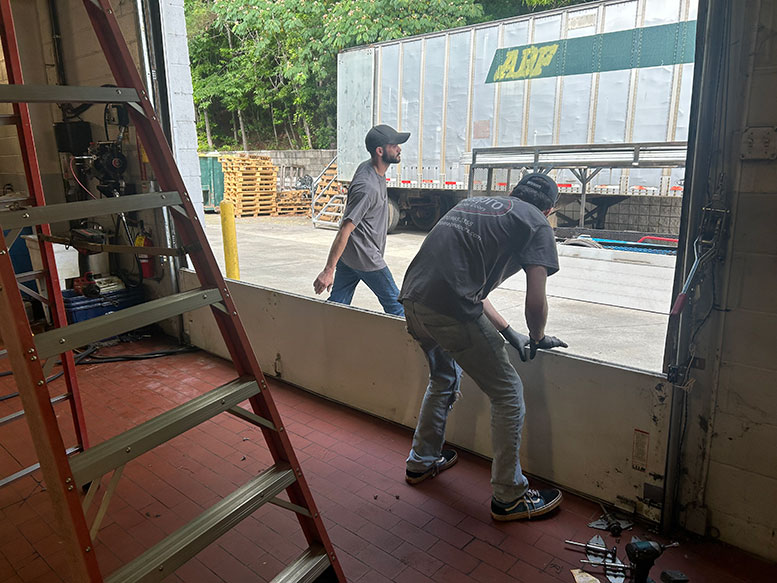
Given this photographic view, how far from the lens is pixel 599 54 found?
31.1 feet

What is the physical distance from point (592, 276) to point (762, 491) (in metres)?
4.78

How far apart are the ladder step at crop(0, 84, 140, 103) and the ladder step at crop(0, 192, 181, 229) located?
0.98 feet

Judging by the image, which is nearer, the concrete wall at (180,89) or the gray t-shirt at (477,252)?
the gray t-shirt at (477,252)

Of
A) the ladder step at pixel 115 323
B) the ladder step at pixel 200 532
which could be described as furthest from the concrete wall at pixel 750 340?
the ladder step at pixel 115 323

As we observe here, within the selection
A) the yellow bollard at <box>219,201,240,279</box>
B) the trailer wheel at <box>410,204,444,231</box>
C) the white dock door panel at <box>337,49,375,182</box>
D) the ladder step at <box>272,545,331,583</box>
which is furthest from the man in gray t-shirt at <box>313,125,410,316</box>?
the trailer wheel at <box>410,204,444,231</box>

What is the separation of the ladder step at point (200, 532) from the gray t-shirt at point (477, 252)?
1.14 m

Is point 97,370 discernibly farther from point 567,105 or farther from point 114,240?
point 567,105

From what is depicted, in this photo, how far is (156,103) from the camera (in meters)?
5.25

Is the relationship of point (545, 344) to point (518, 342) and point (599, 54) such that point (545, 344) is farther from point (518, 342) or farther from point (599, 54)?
point (599, 54)

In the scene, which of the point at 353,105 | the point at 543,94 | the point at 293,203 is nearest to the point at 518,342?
the point at 543,94

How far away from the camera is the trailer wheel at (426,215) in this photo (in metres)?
13.9

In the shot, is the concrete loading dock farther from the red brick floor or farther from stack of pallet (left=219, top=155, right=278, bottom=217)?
stack of pallet (left=219, top=155, right=278, bottom=217)

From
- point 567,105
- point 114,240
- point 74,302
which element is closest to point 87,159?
point 114,240

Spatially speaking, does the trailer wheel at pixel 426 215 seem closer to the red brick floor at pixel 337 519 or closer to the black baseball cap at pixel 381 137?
the black baseball cap at pixel 381 137
